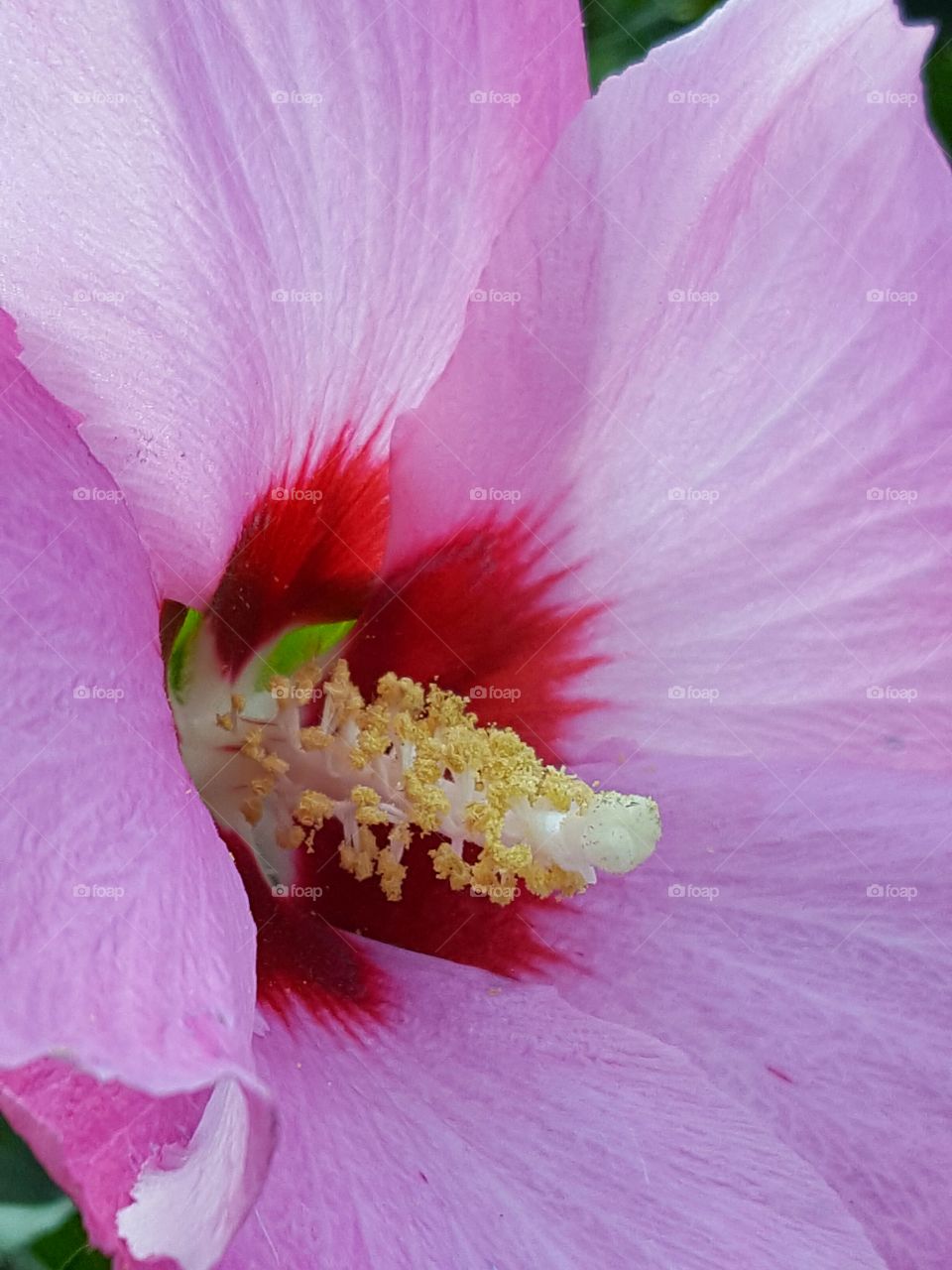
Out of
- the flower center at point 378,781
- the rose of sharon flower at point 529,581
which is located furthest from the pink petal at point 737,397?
the flower center at point 378,781

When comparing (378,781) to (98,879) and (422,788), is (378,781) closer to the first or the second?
(422,788)

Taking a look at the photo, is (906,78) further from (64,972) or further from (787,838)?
(64,972)

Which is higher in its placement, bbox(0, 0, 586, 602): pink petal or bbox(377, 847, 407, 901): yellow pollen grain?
bbox(0, 0, 586, 602): pink petal

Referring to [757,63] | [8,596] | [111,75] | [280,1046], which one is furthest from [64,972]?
[757,63]

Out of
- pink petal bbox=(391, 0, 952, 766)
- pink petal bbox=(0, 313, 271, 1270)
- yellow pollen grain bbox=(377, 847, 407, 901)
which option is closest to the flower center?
yellow pollen grain bbox=(377, 847, 407, 901)

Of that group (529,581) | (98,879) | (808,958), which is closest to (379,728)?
(529,581)

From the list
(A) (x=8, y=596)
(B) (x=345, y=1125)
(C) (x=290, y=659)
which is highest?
(A) (x=8, y=596)

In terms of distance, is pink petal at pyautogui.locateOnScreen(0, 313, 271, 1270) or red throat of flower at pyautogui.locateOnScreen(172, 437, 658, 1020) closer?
pink petal at pyautogui.locateOnScreen(0, 313, 271, 1270)

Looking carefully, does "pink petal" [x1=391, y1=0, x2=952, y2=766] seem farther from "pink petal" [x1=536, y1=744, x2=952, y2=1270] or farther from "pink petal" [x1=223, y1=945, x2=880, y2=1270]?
"pink petal" [x1=223, y1=945, x2=880, y2=1270]
